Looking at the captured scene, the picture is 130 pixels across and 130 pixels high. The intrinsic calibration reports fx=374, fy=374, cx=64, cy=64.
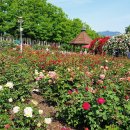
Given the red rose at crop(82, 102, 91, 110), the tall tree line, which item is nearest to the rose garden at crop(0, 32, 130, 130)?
the red rose at crop(82, 102, 91, 110)

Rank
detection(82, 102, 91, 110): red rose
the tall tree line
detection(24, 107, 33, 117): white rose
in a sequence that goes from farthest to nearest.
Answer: the tall tree line
detection(82, 102, 91, 110): red rose
detection(24, 107, 33, 117): white rose

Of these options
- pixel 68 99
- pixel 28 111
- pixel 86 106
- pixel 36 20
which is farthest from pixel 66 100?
pixel 36 20

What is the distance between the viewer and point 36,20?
48594 mm

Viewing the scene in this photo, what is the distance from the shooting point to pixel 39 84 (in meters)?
8.36

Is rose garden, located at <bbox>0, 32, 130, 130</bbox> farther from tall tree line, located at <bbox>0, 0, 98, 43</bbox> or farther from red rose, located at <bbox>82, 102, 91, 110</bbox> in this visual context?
tall tree line, located at <bbox>0, 0, 98, 43</bbox>

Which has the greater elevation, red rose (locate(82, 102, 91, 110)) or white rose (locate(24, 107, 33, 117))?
red rose (locate(82, 102, 91, 110))

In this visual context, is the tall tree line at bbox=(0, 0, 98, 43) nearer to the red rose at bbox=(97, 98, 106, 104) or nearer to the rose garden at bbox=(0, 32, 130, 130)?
the rose garden at bbox=(0, 32, 130, 130)

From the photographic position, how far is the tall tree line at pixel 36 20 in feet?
149

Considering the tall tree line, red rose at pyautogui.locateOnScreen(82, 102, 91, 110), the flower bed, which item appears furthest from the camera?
the tall tree line

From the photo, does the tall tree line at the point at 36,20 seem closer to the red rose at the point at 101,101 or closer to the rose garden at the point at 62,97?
the rose garden at the point at 62,97

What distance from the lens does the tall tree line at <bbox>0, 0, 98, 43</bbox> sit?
4550cm

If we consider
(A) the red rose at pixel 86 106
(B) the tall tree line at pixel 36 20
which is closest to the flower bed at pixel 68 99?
(A) the red rose at pixel 86 106

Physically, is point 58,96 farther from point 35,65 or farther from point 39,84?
point 35,65

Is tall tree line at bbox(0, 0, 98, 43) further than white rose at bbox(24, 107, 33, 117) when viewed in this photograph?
Yes
